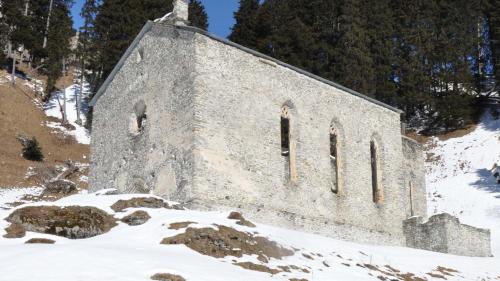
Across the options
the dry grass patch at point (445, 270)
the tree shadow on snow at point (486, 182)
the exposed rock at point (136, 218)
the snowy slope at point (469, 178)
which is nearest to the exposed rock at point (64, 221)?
the exposed rock at point (136, 218)

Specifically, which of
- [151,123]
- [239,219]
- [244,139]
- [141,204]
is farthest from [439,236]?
[141,204]

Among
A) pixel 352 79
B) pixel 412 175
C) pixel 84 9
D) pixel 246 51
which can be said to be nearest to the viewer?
pixel 246 51

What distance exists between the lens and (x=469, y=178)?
38.2 metres

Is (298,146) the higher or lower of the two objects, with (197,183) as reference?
higher

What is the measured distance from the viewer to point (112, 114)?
2545 cm

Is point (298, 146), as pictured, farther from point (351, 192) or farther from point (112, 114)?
point (112, 114)

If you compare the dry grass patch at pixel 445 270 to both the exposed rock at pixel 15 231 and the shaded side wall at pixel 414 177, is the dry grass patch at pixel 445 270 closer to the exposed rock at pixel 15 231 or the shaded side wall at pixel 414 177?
the shaded side wall at pixel 414 177

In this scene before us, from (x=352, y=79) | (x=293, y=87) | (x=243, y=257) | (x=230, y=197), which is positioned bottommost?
(x=243, y=257)

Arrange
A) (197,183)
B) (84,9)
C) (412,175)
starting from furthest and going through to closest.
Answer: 1. (84,9)
2. (412,175)
3. (197,183)

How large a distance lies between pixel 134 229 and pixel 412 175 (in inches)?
645

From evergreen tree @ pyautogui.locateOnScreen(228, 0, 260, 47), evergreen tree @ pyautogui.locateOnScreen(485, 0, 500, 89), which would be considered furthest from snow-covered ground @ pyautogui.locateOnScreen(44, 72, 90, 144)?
evergreen tree @ pyautogui.locateOnScreen(485, 0, 500, 89)

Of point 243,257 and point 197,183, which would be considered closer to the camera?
point 243,257

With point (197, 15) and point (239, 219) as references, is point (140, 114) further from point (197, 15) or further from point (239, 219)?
point (197, 15)

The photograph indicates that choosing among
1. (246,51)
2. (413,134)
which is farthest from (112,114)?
(413,134)
